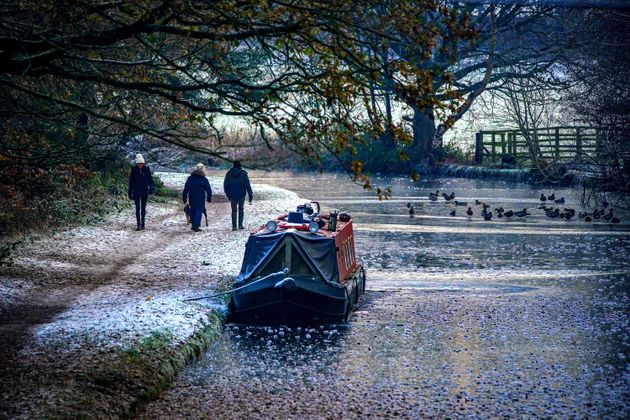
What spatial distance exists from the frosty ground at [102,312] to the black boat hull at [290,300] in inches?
26.5

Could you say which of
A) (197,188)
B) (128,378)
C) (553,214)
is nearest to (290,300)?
(128,378)

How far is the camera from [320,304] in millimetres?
15734

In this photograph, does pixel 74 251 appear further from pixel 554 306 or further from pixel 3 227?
pixel 554 306

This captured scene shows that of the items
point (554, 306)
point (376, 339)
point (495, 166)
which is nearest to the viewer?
point (376, 339)

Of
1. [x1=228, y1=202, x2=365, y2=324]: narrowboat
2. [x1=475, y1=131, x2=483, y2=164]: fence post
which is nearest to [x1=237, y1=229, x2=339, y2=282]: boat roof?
[x1=228, y1=202, x2=365, y2=324]: narrowboat

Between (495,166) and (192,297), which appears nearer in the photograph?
(192,297)

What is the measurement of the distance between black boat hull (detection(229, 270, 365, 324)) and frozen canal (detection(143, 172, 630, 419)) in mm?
371

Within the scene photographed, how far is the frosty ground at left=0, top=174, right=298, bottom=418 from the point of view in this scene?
410 inches

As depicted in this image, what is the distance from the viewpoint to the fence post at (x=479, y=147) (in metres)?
56.3

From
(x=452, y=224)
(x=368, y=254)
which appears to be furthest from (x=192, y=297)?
(x=452, y=224)

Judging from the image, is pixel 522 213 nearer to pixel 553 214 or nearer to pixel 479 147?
pixel 553 214

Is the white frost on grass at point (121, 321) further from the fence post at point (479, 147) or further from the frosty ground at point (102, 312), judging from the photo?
the fence post at point (479, 147)

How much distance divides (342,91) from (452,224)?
70.3 feet

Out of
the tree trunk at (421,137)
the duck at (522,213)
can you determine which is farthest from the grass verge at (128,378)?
the tree trunk at (421,137)
